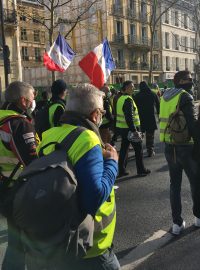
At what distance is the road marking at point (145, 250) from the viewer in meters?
Result: 3.90

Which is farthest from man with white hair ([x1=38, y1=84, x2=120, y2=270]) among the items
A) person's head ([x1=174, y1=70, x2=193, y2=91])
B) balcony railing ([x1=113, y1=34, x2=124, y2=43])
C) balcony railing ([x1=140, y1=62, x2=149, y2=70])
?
balcony railing ([x1=140, y1=62, x2=149, y2=70])

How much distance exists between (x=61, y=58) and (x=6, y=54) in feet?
13.4

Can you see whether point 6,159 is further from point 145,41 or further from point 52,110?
point 145,41

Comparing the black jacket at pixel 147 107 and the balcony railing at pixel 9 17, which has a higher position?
the balcony railing at pixel 9 17

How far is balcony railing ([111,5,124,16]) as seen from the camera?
150 ft

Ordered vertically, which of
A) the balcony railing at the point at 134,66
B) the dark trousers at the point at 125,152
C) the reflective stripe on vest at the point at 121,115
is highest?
the balcony railing at the point at 134,66

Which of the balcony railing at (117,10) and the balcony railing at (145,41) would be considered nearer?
the balcony railing at (117,10)

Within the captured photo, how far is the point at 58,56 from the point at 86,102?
29.4 feet

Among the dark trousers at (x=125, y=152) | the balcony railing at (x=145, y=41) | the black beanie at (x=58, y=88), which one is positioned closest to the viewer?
the black beanie at (x=58, y=88)

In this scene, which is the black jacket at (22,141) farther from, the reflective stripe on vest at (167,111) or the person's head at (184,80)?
the person's head at (184,80)

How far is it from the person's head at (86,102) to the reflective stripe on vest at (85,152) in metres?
0.13

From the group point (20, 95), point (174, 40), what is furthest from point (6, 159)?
point (174, 40)

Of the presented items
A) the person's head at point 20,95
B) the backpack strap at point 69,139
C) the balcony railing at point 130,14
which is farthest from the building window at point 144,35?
the backpack strap at point 69,139

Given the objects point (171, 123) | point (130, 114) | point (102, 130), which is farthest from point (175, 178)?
point (130, 114)
